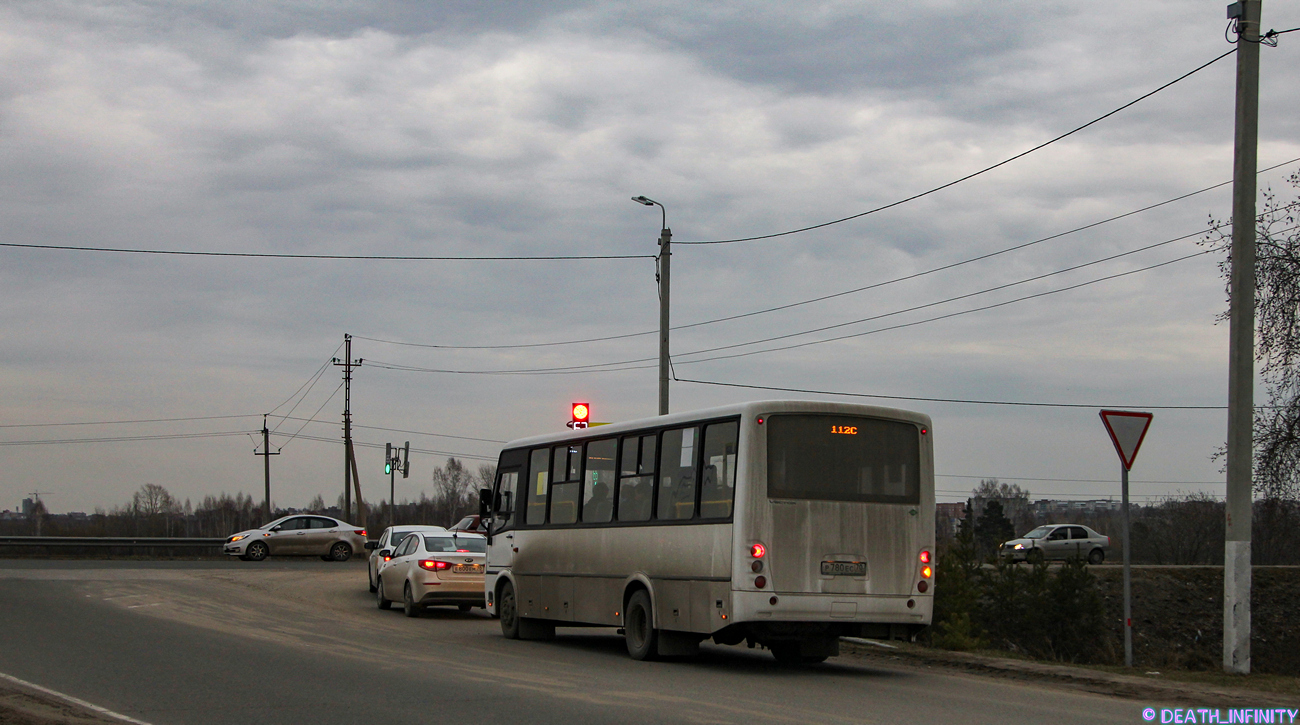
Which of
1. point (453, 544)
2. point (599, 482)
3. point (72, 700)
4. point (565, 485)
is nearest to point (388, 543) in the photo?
point (453, 544)

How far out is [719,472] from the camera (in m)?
13.5

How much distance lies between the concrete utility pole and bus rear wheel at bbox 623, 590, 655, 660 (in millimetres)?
6348

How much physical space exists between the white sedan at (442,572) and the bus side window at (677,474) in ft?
27.5

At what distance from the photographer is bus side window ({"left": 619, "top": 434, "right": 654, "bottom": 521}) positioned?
1491cm

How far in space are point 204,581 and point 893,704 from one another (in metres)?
24.6

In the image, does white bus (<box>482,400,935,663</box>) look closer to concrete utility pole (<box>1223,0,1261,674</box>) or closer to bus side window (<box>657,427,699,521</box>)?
bus side window (<box>657,427,699,521</box>)

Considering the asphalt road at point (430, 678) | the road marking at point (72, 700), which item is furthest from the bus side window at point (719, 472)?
the road marking at point (72, 700)

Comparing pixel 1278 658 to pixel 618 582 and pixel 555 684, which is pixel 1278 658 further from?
pixel 555 684

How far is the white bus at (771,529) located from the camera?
13.0 m

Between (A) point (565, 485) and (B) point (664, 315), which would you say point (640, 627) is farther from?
(B) point (664, 315)

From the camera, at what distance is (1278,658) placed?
98.5 ft

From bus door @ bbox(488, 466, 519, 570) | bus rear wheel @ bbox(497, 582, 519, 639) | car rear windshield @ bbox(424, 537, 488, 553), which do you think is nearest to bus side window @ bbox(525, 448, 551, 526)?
bus door @ bbox(488, 466, 519, 570)

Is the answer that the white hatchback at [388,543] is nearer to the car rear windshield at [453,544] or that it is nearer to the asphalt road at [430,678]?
the car rear windshield at [453,544]

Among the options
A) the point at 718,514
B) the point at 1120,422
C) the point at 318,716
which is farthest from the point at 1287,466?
the point at 318,716
